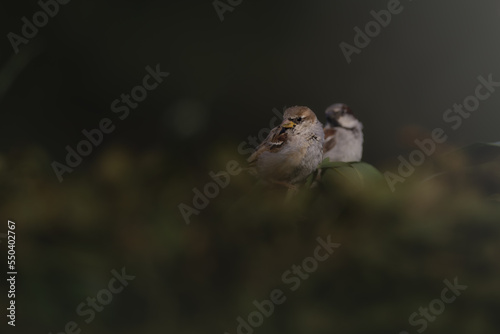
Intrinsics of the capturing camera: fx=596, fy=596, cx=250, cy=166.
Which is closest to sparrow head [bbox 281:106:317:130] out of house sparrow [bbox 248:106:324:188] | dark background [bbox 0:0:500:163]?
house sparrow [bbox 248:106:324:188]

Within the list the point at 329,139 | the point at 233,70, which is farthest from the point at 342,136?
the point at 233,70

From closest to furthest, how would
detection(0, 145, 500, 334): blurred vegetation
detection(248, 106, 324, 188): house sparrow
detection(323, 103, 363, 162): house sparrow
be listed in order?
detection(0, 145, 500, 334): blurred vegetation < detection(248, 106, 324, 188): house sparrow < detection(323, 103, 363, 162): house sparrow

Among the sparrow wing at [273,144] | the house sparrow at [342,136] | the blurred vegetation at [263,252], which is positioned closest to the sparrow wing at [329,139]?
the house sparrow at [342,136]

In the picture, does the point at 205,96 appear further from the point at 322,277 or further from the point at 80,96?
the point at 322,277

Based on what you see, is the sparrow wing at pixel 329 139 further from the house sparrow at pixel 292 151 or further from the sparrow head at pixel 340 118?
the house sparrow at pixel 292 151

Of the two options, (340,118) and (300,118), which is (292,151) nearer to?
(300,118)

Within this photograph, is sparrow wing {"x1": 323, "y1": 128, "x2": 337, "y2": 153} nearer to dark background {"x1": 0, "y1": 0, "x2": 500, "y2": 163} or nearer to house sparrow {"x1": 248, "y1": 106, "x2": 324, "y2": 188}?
dark background {"x1": 0, "y1": 0, "x2": 500, "y2": 163}
